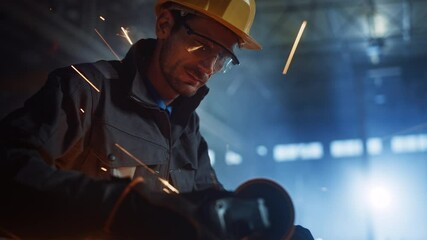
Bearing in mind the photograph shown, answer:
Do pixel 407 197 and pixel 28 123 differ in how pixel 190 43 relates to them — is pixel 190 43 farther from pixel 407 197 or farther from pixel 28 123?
pixel 407 197

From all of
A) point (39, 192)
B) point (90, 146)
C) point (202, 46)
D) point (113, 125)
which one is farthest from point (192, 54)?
point (39, 192)

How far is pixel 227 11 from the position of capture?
220 cm

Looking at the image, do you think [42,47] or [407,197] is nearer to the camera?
[42,47]

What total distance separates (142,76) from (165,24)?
11.6 inches

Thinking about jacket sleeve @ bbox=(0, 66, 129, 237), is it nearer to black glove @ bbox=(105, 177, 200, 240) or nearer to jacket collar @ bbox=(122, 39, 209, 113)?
black glove @ bbox=(105, 177, 200, 240)

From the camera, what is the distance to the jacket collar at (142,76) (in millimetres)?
2039

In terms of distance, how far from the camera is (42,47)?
195 inches

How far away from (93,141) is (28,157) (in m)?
0.51

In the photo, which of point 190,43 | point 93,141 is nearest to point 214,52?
point 190,43

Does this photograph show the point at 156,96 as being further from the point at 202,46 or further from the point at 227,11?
the point at 227,11

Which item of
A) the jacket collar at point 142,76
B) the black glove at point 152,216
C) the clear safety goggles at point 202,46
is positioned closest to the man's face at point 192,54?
the clear safety goggles at point 202,46

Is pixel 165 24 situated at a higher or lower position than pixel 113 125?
higher

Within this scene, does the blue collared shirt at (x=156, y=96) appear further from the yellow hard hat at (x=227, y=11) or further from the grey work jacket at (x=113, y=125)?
the yellow hard hat at (x=227, y=11)

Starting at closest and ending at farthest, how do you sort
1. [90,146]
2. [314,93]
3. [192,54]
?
[90,146] → [192,54] → [314,93]
